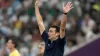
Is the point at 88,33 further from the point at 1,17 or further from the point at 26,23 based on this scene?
the point at 1,17

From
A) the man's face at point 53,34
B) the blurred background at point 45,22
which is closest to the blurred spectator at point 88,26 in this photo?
the blurred background at point 45,22

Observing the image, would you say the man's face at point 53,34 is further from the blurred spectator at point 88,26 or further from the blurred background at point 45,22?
the blurred spectator at point 88,26

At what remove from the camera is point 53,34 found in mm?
7914

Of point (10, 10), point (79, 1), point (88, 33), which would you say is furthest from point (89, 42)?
point (10, 10)

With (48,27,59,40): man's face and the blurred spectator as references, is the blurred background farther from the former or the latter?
(48,27,59,40): man's face

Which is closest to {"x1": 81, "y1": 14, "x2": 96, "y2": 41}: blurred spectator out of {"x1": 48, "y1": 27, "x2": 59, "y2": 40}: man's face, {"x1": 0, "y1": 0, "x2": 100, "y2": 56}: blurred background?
{"x1": 0, "y1": 0, "x2": 100, "y2": 56}: blurred background

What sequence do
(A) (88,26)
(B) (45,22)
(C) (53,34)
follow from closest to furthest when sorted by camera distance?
(C) (53,34) → (A) (88,26) → (B) (45,22)

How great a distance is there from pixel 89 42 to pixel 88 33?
1844 mm

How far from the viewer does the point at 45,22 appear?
15031 millimetres

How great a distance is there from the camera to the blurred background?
14.0m

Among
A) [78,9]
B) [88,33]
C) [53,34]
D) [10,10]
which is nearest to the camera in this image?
[53,34]

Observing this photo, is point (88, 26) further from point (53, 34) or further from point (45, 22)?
point (53, 34)

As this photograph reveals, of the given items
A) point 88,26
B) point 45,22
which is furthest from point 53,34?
point 45,22

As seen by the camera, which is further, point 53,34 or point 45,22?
point 45,22
